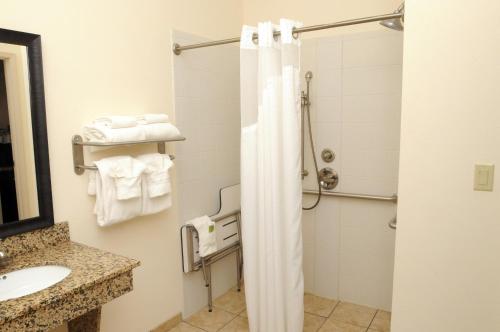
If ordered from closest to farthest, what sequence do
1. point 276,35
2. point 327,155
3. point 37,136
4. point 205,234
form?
point 37,136
point 276,35
point 205,234
point 327,155

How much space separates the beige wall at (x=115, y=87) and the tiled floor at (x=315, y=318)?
0.22m

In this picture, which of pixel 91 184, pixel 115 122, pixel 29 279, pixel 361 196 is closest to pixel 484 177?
pixel 361 196

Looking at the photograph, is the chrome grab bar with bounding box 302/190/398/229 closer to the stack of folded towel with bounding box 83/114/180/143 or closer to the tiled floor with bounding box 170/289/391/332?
the tiled floor with bounding box 170/289/391/332

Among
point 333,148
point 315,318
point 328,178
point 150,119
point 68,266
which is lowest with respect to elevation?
point 315,318

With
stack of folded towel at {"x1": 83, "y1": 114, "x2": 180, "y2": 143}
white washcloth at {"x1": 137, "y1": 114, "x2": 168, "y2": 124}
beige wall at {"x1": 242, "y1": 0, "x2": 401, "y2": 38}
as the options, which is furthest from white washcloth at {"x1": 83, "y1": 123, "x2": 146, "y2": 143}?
beige wall at {"x1": 242, "y1": 0, "x2": 401, "y2": 38}

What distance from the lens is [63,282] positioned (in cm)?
141

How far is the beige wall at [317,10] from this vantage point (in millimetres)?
2559

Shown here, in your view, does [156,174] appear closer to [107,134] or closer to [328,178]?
[107,134]

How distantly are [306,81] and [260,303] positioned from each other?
1573 mm

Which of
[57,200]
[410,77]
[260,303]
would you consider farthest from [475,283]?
[57,200]

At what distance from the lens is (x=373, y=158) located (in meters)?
2.62

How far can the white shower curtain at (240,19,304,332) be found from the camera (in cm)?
201

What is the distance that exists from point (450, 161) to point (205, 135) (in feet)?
5.23

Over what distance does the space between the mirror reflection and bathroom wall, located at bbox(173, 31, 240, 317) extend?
0.93 meters
